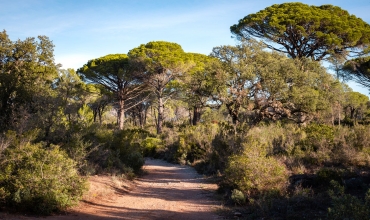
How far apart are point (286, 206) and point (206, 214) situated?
207 cm

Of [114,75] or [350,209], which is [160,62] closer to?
[114,75]

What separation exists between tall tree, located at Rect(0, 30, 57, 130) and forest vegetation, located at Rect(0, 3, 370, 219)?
0.06m

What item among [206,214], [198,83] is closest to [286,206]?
[206,214]

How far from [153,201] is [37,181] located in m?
3.73

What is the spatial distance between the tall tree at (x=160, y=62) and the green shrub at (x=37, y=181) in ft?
76.7

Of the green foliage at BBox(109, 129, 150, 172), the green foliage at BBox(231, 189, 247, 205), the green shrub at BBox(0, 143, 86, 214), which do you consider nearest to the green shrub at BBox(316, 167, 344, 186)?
the green foliage at BBox(231, 189, 247, 205)

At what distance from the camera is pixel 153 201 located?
10.1m

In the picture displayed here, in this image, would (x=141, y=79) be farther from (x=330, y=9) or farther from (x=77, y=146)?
(x=77, y=146)

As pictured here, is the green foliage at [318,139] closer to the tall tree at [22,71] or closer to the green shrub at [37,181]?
the green shrub at [37,181]

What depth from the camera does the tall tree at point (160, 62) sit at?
103ft

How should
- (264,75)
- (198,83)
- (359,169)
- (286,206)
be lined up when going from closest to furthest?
(286,206), (359,169), (264,75), (198,83)

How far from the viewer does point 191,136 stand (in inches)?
875

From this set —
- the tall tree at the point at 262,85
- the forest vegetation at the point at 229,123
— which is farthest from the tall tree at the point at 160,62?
the tall tree at the point at 262,85

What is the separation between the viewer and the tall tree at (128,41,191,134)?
31.2 metres
